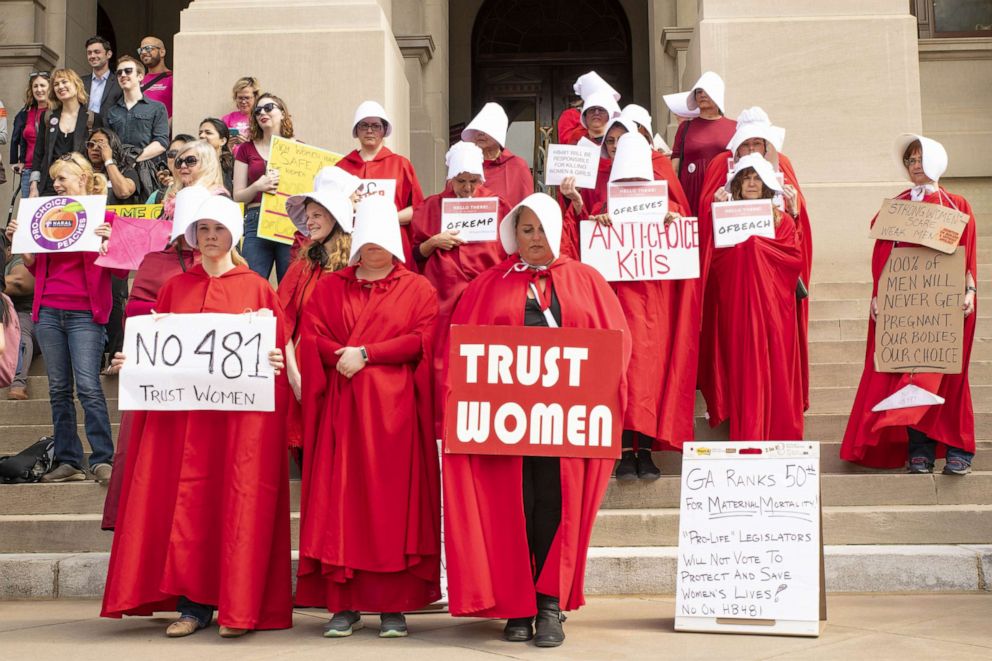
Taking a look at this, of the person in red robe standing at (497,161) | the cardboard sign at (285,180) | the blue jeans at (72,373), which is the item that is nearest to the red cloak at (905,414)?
the person in red robe standing at (497,161)

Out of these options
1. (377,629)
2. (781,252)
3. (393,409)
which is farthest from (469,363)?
(781,252)

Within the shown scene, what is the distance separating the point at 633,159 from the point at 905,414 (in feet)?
7.45

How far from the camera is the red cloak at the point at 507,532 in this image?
5566mm

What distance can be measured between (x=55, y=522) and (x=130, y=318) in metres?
2.00

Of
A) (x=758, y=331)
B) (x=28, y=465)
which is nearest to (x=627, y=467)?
(x=758, y=331)

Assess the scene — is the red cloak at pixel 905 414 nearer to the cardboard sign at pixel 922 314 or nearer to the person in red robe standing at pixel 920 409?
the person in red robe standing at pixel 920 409

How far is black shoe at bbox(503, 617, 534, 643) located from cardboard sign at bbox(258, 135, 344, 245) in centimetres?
398

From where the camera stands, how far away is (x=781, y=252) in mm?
7793

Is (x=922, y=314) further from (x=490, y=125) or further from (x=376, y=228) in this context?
(x=376, y=228)

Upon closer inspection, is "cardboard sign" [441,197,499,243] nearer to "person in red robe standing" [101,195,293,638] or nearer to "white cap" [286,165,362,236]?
"white cap" [286,165,362,236]

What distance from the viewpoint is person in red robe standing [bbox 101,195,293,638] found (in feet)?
19.1

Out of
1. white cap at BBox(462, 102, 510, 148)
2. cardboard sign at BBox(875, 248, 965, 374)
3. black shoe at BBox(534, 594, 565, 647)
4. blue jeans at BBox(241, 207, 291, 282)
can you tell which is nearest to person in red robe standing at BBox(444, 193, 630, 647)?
black shoe at BBox(534, 594, 565, 647)

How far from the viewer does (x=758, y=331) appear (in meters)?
7.70

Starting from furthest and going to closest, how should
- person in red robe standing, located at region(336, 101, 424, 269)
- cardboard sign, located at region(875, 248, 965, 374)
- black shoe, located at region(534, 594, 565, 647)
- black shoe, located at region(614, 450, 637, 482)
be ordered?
person in red robe standing, located at region(336, 101, 424, 269) < cardboard sign, located at region(875, 248, 965, 374) < black shoe, located at region(614, 450, 637, 482) < black shoe, located at region(534, 594, 565, 647)
